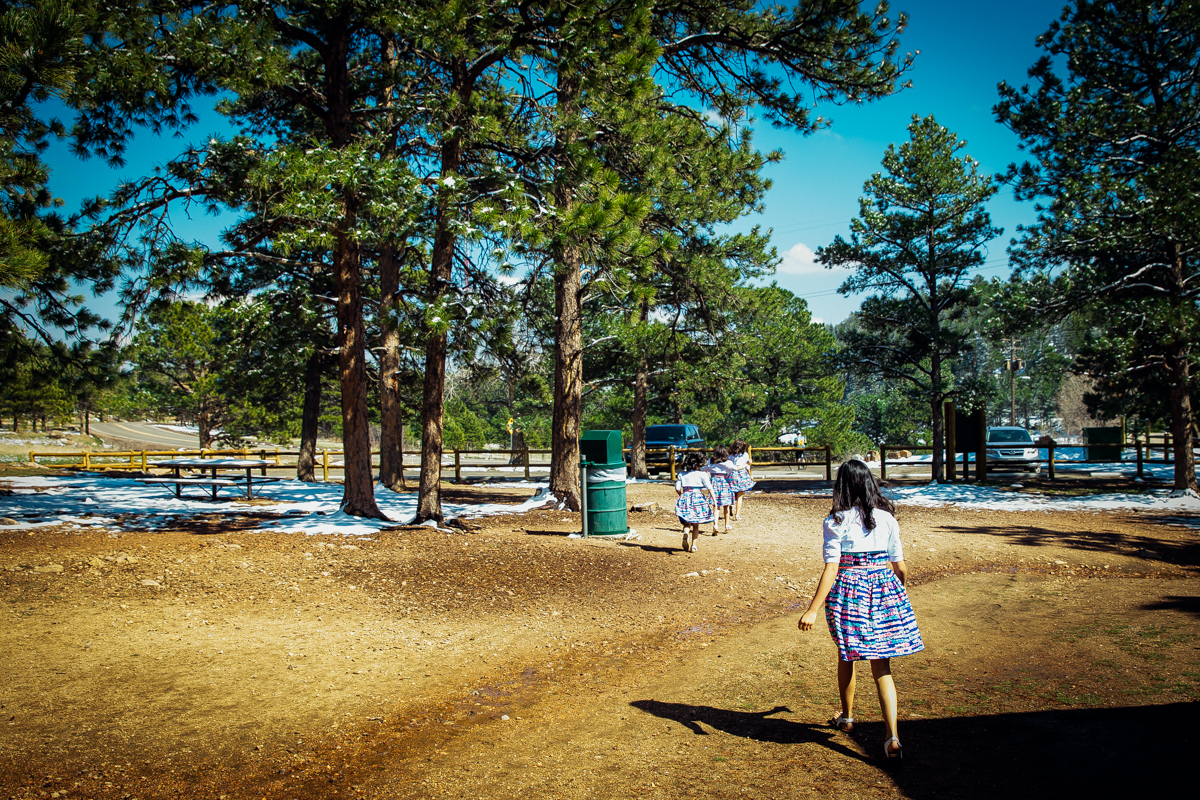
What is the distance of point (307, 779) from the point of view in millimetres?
3543

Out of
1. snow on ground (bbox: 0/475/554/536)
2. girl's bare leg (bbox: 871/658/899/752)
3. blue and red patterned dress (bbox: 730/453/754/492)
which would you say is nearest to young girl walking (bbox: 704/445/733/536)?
blue and red patterned dress (bbox: 730/453/754/492)

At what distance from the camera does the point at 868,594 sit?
379 cm

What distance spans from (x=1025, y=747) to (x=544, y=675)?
125 inches

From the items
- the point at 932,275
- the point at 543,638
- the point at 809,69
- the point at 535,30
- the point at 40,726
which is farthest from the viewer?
the point at 932,275

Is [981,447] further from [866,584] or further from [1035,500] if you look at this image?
[866,584]

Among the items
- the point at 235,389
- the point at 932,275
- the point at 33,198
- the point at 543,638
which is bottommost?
the point at 543,638

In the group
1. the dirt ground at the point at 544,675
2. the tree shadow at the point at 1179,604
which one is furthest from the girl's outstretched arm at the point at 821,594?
the tree shadow at the point at 1179,604

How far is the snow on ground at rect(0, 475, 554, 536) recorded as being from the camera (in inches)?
434

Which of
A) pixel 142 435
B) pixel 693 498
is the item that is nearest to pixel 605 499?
pixel 693 498

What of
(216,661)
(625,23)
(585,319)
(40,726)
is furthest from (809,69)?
(585,319)

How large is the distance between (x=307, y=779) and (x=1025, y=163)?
17.5 metres

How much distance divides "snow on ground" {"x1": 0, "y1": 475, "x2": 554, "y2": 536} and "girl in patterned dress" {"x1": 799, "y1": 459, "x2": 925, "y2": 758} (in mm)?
8125

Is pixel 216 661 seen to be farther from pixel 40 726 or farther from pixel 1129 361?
pixel 1129 361

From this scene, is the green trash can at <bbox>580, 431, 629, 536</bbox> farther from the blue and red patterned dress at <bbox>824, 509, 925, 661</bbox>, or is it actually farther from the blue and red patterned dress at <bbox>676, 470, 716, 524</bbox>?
the blue and red patterned dress at <bbox>824, 509, 925, 661</bbox>
